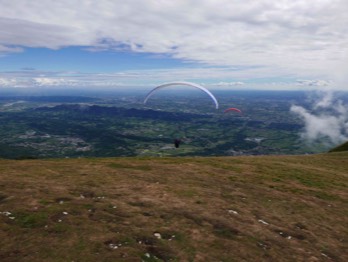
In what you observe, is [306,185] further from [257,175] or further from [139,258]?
[139,258]

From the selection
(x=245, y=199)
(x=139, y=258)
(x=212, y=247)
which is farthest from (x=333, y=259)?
(x=139, y=258)

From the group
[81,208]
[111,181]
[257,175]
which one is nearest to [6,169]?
[111,181]

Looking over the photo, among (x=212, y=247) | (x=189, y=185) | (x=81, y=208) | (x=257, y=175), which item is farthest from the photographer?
(x=257, y=175)

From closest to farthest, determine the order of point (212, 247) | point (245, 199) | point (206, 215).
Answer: point (212, 247), point (206, 215), point (245, 199)

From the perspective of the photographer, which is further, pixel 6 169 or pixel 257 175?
pixel 257 175

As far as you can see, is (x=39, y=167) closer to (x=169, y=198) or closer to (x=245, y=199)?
(x=169, y=198)

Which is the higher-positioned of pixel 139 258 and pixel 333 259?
pixel 139 258
